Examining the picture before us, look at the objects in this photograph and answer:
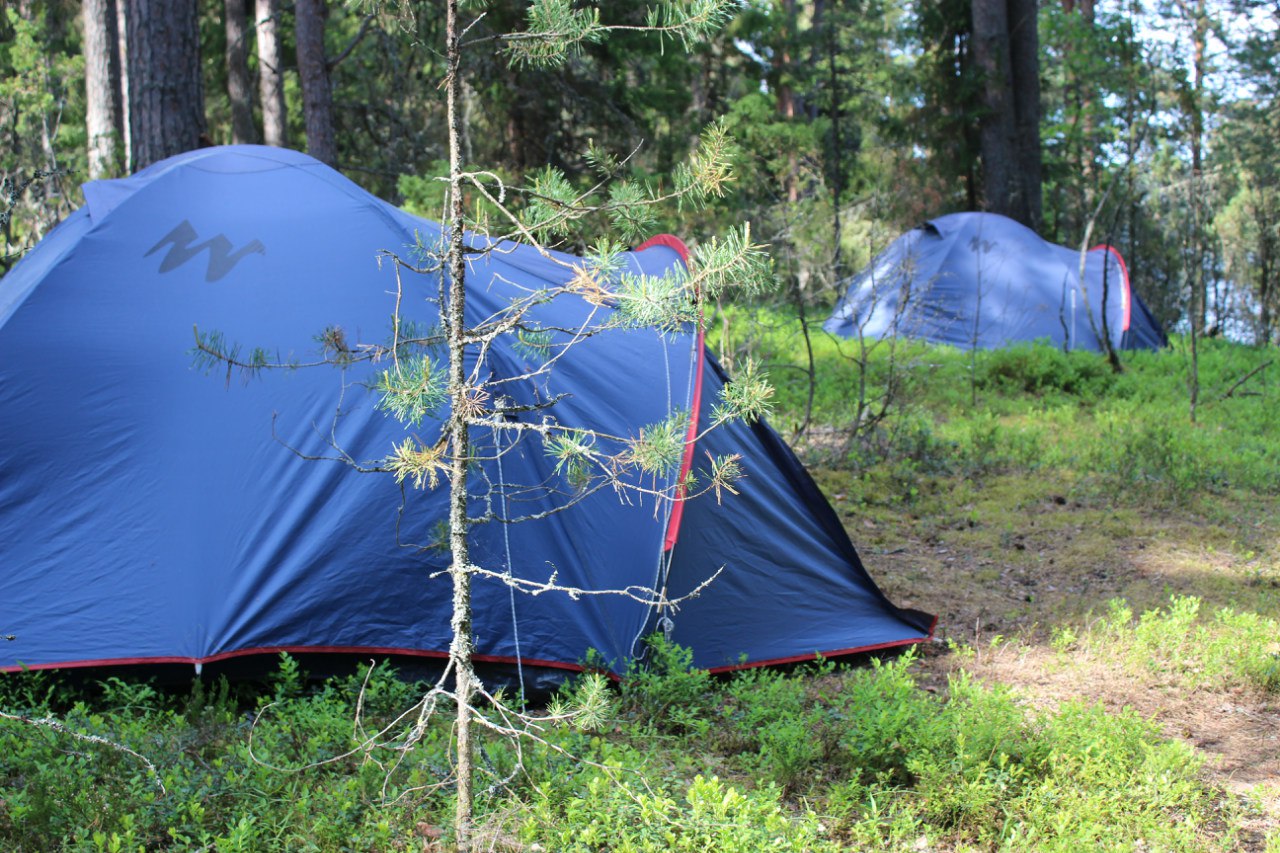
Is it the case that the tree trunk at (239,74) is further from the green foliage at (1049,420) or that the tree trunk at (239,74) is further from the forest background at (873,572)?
the green foliage at (1049,420)

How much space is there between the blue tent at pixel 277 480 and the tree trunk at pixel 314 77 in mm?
6183

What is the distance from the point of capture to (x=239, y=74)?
1479 centimetres

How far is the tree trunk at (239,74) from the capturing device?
14711 mm

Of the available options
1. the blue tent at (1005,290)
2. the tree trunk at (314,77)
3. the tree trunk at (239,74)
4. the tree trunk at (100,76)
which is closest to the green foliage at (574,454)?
the tree trunk at (314,77)

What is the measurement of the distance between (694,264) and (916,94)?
1497 cm

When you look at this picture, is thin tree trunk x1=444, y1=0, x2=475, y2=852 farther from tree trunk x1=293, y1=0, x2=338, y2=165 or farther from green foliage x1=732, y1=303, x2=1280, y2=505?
tree trunk x1=293, y1=0, x2=338, y2=165

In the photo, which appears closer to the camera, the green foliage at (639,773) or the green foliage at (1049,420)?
the green foliage at (639,773)

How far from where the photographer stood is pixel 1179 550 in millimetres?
6387

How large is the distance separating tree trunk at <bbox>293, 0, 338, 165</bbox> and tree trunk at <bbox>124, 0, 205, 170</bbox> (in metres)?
2.07

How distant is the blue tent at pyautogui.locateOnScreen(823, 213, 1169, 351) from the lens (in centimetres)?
1248

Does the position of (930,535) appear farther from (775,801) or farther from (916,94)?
(916,94)

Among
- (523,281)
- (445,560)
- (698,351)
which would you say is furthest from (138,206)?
(698,351)

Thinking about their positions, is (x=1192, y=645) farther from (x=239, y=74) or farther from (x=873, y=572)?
(x=239, y=74)

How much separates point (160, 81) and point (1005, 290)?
9.25m
